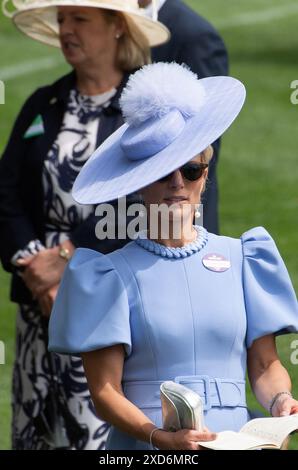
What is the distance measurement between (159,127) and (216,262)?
429 millimetres

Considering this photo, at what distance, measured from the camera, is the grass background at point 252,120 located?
35.9ft

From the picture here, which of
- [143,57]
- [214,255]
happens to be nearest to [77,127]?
[143,57]

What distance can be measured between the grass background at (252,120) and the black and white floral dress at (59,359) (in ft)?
4.09

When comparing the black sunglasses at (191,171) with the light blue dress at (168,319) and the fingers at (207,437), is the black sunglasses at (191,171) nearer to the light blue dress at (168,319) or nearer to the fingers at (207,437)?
the light blue dress at (168,319)

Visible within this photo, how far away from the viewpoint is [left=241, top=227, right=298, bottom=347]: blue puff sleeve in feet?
14.9

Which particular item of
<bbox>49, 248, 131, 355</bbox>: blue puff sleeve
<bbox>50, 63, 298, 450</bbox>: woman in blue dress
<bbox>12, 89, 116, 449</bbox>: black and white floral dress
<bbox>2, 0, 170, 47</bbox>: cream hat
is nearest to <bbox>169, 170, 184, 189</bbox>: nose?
<bbox>50, 63, 298, 450</bbox>: woman in blue dress

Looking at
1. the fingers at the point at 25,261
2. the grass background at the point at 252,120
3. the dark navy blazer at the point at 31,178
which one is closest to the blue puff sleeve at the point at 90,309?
the dark navy blazer at the point at 31,178

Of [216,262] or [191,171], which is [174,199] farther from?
[216,262]

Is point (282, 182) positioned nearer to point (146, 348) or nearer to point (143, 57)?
point (143, 57)

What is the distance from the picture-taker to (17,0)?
6809mm

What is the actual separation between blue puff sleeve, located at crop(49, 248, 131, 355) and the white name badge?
0.87 feet
